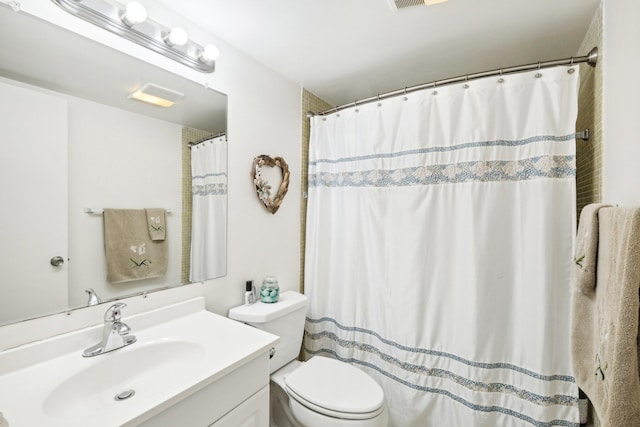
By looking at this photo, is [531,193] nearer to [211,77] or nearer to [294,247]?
[294,247]

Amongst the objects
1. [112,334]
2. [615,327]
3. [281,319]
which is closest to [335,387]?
[281,319]

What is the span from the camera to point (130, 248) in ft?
3.71

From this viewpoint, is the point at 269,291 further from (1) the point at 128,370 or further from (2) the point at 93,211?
(2) the point at 93,211

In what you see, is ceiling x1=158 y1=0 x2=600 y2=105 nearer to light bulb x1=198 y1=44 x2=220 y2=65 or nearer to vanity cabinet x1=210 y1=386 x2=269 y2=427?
light bulb x1=198 y1=44 x2=220 y2=65

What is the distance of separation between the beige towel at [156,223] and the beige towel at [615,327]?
59.5 inches

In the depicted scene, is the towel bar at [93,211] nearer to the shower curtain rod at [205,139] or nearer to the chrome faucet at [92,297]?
the chrome faucet at [92,297]

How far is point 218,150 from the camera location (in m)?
1.44

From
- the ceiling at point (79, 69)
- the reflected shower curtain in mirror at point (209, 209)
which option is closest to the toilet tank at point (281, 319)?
the reflected shower curtain in mirror at point (209, 209)

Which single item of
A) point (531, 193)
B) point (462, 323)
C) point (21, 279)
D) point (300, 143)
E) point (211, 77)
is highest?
point (211, 77)

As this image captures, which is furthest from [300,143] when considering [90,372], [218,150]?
[90,372]

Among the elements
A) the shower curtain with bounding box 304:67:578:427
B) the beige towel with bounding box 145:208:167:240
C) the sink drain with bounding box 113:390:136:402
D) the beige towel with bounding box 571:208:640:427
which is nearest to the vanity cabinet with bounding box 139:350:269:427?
the sink drain with bounding box 113:390:136:402

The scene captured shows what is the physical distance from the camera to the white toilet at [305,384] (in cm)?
121

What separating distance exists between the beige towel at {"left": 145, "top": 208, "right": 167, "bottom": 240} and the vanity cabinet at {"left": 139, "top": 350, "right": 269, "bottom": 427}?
68 centimetres

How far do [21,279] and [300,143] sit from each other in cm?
155
